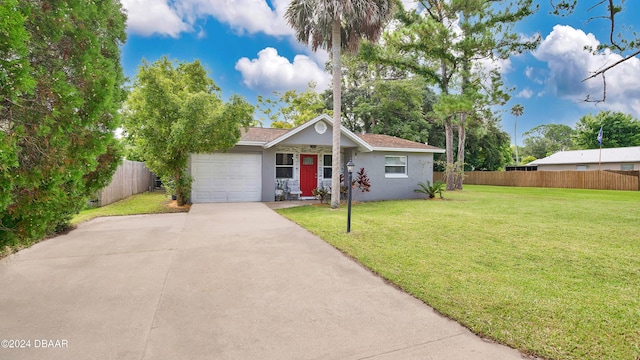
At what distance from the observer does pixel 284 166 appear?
14125 mm

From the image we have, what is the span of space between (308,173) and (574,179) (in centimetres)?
2306

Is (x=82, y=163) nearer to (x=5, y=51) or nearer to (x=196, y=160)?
(x=5, y=51)

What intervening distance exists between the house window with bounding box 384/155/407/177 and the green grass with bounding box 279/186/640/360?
5827 mm

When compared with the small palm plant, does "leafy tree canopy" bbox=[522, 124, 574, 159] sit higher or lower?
higher

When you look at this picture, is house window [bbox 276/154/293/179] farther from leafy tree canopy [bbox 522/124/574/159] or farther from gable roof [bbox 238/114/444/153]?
leafy tree canopy [bbox 522/124/574/159]

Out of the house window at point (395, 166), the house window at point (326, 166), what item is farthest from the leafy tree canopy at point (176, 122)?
the house window at point (395, 166)

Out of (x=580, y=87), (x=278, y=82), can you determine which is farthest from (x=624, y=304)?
(x=278, y=82)

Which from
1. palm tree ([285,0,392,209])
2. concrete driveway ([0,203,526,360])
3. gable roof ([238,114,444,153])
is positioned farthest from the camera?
gable roof ([238,114,444,153])

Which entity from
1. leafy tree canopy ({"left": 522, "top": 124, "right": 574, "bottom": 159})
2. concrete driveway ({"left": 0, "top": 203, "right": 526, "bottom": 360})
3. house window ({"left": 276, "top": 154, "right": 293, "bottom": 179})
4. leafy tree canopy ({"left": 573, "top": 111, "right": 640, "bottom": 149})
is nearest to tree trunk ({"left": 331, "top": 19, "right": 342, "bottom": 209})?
house window ({"left": 276, "top": 154, "right": 293, "bottom": 179})

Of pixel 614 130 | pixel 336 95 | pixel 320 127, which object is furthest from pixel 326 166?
pixel 614 130

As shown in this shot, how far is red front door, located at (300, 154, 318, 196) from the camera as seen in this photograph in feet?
47.3

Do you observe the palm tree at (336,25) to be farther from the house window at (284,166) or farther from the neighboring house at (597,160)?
the neighboring house at (597,160)

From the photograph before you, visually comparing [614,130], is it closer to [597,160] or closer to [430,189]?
[597,160]

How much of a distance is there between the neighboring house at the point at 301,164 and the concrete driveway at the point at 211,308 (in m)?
7.06
